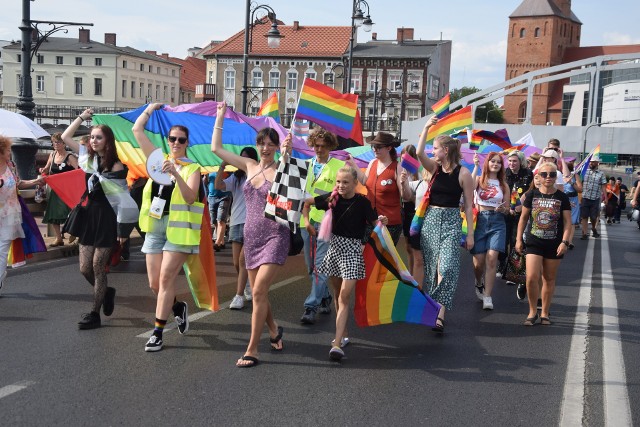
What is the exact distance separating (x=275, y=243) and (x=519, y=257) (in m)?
4.69

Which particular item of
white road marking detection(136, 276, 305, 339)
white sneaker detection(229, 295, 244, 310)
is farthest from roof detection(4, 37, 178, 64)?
white sneaker detection(229, 295, 244, 310)

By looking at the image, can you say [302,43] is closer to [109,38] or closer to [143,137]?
[109,38]

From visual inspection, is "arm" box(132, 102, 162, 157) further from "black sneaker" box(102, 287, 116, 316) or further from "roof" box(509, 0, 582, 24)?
"roof" box(509, 0, 582, 24)

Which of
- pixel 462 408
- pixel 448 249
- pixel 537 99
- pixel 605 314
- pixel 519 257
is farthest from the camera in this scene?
pixel 537 99

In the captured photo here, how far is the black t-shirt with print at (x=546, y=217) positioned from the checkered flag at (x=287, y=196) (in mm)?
2968

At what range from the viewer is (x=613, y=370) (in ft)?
19.6

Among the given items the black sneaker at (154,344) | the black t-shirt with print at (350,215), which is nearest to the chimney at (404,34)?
the black t-shirt with print at (350,215)

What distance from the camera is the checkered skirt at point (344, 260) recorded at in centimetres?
601

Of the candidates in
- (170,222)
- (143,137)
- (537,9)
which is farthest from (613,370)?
(537,9)

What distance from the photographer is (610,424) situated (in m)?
4.68

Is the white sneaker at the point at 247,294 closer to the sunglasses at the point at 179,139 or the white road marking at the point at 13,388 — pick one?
the sunglasses at the point at 179,139

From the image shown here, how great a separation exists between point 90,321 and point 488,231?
4513mm

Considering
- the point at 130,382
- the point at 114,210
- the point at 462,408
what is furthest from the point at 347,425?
the point at 114,210

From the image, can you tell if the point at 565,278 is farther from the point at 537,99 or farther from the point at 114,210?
the point at 537,99
